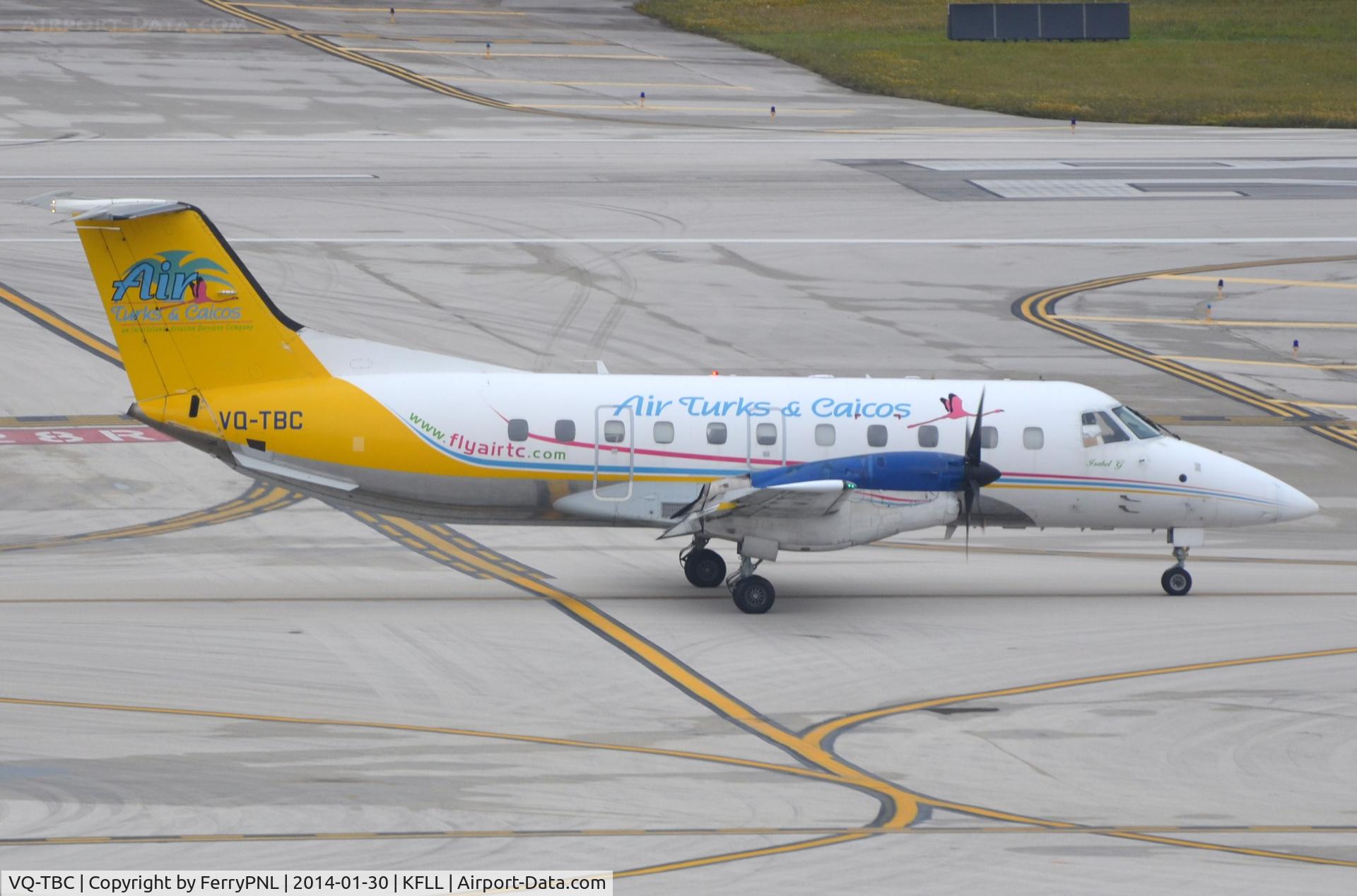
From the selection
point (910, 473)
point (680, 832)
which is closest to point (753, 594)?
point (910, 473)

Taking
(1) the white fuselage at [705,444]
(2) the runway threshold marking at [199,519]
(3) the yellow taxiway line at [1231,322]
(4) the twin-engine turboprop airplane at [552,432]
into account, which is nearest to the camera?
(4) the twin-engine turboprop airplane at [552,432]

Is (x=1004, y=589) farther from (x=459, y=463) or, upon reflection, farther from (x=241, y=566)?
(x=241, y=566)

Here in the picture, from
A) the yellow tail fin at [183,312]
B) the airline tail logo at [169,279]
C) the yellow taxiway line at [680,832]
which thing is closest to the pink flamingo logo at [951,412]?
the yellow tail fin at [183,312]

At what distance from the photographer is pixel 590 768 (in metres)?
17.7

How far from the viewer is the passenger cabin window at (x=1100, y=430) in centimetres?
2517

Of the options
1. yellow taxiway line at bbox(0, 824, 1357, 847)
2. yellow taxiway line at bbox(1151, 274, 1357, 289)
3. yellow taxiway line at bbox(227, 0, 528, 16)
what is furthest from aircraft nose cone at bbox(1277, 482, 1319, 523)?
yellow taxiway line at bbox(227, 0, 528, 16)

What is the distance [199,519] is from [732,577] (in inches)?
407

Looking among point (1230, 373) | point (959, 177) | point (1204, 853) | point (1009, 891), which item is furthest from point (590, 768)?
point (959, 177)

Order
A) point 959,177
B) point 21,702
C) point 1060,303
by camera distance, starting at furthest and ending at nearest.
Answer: point 959,177
point 1060,303
point 21,702

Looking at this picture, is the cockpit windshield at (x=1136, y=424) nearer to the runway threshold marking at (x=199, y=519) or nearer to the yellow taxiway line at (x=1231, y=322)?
the runway threshold marking at (x=199, y=519)

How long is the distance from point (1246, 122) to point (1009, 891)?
5973 centimetres

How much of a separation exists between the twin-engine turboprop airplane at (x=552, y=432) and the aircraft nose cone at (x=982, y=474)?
0.14 feet

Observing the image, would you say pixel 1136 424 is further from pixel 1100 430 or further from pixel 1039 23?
pixel 1039 23

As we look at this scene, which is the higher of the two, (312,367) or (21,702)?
(312,367)
